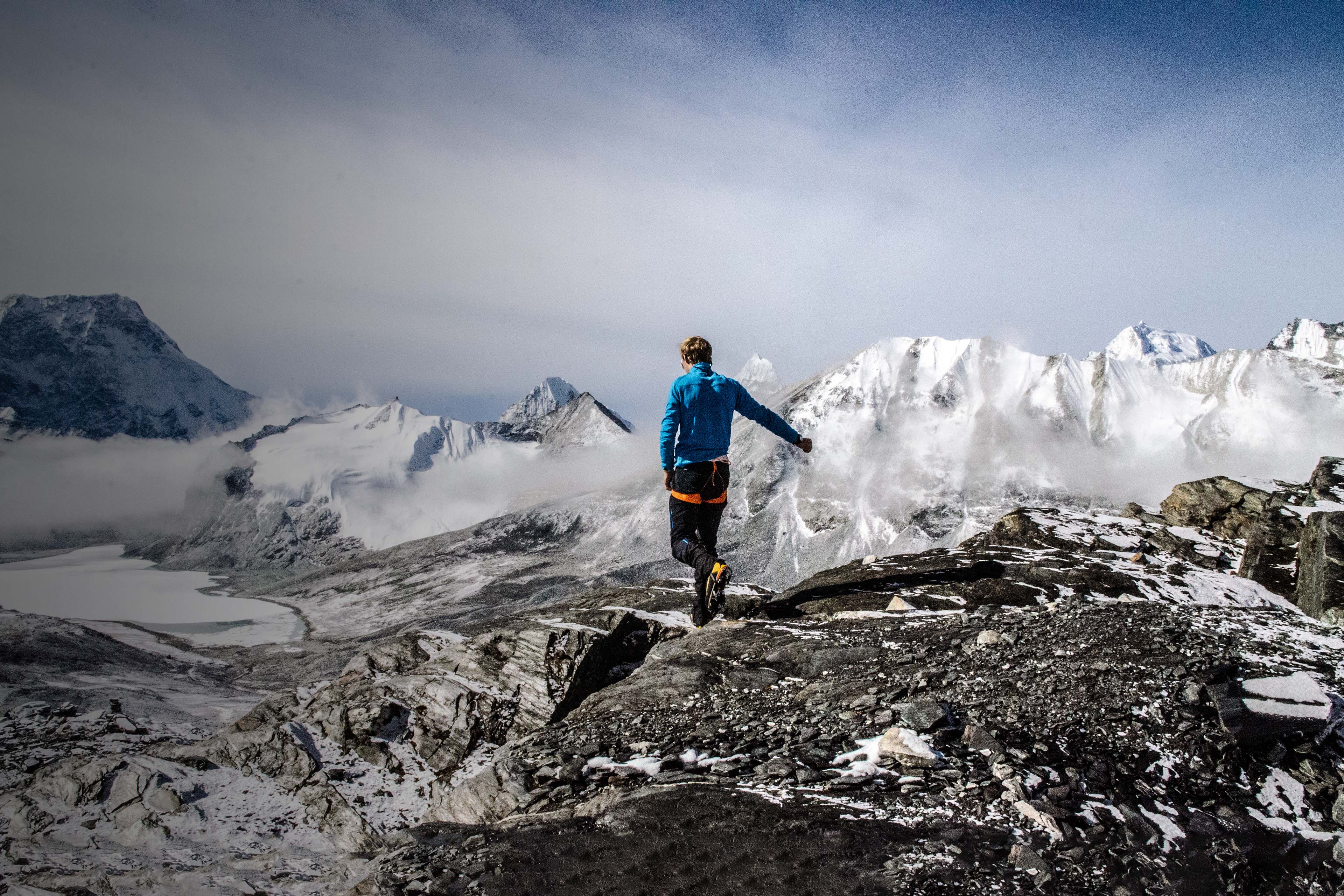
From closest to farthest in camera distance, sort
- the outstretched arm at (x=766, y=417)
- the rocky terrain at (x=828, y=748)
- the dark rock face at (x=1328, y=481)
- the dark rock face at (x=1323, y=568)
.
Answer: the rocky terrain at (x=828, y=748) < the dark rock face at (x=1323, y=568) < the outstretched arm at (x=766, y=417) < the dark rock face at (x=1328, y=481)

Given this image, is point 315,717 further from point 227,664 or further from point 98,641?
point 227,664

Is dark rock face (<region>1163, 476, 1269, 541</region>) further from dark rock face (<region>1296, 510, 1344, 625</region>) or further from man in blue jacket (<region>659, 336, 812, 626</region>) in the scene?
man in blue jacket (<region>659, 336, 812, 626</region>)

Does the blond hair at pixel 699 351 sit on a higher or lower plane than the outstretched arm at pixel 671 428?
higher

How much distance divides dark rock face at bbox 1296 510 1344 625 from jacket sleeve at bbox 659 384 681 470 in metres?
10.6

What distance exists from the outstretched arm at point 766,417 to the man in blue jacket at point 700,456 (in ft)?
0.18

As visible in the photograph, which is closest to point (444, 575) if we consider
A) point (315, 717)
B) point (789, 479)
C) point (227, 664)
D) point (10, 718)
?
point (227, 664)

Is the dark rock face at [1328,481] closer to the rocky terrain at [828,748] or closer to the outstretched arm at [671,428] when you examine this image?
the rocky terrain at [828,748]

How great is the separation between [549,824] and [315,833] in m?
6.12

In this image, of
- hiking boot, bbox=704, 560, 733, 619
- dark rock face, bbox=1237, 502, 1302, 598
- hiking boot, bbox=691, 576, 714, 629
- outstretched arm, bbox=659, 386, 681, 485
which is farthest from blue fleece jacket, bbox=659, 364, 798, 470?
dark rock face, bbox=1237, 502, 1302, 598

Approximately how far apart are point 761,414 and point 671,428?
2.04 meters

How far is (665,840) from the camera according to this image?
5082 mm

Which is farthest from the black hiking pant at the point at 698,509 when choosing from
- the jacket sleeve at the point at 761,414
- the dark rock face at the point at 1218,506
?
the dark rock face at the point at 1218,506

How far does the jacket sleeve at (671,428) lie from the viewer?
1034cm

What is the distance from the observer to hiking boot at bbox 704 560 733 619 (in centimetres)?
1087
